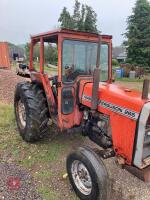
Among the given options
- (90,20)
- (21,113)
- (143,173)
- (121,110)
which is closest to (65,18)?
(90,20)

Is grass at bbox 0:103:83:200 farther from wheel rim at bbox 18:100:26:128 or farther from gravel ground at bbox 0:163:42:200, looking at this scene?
wheel rim at bbox 18:100:26:128

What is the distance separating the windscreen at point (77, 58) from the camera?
13.4 feet

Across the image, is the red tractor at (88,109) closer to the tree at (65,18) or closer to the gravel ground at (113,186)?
the gravel ground at (113,186)

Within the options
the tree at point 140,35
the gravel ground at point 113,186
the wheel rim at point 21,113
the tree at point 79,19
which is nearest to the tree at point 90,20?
the tree at point 79,19

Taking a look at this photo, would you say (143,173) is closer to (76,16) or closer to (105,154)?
(105,154)

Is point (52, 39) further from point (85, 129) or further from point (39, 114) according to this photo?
point (85, 129)

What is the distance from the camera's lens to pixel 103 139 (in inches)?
150

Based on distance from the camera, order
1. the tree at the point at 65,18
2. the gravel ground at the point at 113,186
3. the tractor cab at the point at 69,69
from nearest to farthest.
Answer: the gravel ground at the point at 113,186
the tractor cab at the point at 69,69
the tree at the point at 65,18

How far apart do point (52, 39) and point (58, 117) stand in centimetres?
139

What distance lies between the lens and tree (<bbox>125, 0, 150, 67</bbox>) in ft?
78.7

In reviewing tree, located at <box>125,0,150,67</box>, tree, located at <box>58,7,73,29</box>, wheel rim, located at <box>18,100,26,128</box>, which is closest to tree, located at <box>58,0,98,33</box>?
tree, located at <box>58,7,73,29</box>

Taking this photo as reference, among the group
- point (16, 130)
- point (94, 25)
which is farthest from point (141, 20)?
point (16, 130)

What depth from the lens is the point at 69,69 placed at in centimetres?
414

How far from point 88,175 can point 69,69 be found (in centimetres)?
178
